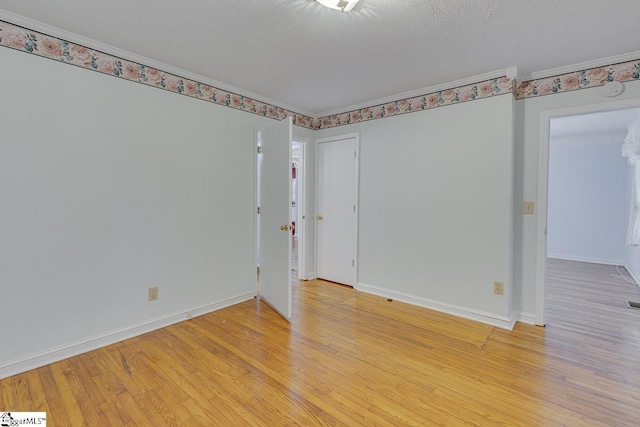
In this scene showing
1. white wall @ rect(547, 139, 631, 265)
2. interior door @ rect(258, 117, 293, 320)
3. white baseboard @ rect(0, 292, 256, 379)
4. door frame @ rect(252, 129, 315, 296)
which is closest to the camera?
white baseboard @ rect(0, 292, 256, 379)

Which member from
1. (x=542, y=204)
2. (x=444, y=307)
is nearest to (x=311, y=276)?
(x=444, y=307)

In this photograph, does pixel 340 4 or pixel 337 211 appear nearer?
pixel 340 4

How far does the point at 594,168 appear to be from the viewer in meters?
5.41

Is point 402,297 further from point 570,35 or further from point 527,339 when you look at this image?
point 570,35

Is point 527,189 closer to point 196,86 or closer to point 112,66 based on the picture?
point 196,86

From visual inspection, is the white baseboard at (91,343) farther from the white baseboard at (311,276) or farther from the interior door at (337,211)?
the interior door at (337,211)

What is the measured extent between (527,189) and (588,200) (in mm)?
4190

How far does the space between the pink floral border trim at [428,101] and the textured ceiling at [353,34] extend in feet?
0.54

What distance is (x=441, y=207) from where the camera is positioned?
3.03 m

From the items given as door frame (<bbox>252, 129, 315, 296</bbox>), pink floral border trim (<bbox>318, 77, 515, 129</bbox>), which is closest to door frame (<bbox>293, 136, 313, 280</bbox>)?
door frame (<bbox>252, 129, 315, 296</bbox>)

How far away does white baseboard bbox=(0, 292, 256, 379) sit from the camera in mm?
1917

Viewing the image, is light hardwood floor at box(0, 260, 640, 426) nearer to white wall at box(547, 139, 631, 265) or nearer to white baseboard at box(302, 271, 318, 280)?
white baseboard at box(302, 271, 318, 280)

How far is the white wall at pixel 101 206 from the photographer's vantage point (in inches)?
75.9

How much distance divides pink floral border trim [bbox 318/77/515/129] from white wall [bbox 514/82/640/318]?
30 cm
